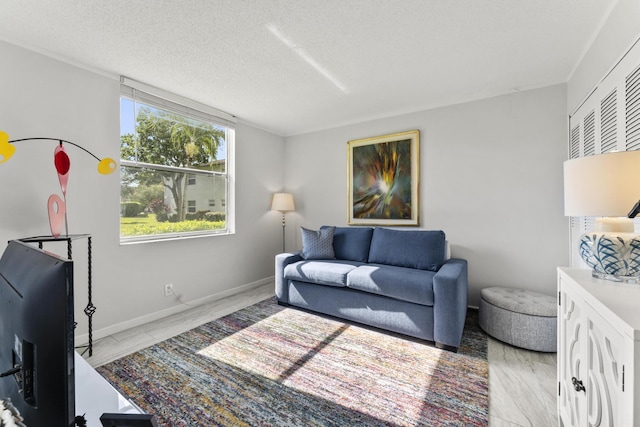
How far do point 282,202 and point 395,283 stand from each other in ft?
7.30

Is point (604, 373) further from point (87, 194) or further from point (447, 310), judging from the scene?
point (87, 194)

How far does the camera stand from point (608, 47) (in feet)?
5.82

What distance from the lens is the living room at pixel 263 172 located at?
6.71ft

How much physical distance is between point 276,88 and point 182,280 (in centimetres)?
233

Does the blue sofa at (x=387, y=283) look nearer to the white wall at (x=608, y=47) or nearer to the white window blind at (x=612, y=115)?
the white window blind at (x=612, y=115)

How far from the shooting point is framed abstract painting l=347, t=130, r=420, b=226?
3.43m

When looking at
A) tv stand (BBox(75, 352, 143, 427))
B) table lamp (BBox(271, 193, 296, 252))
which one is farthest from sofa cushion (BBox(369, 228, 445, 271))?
tv stand (BBox(75, 352, 143, 427))

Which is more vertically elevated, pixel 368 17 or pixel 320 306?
pixel 368 17

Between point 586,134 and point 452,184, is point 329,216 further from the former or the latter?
point 586,134

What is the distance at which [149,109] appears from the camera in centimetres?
285

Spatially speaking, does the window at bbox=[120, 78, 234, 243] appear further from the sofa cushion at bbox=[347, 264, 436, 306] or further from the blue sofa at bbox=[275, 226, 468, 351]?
the sofa cushion at bbox=[347, 264, 436, 306]

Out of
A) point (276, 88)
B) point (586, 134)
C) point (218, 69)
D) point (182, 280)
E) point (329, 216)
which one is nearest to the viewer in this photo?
point (586, 134)

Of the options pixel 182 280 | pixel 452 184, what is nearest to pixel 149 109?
pixel 182 280

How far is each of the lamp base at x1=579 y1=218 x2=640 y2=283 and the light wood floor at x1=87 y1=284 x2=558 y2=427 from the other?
37.1 inches
